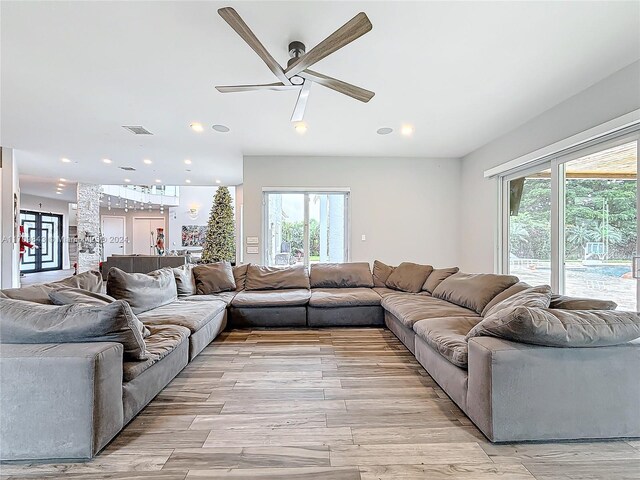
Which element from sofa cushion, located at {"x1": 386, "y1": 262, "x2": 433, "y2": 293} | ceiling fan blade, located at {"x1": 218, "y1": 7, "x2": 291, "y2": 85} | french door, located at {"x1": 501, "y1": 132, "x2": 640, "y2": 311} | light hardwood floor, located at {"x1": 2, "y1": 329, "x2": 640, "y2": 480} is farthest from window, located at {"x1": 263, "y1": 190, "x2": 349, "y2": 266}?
ceiling fan blade, located at {"x1": 218, "y1": 7, "x2": 291, "y2": 85}

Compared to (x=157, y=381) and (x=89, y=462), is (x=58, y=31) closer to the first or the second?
(x=157, y=381)

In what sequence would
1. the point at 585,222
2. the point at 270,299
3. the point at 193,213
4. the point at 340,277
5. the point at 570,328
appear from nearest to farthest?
the point at 570,328 → the point at 585,222 → the point at 270,299 → the point at 340,277 → the point at 193,213

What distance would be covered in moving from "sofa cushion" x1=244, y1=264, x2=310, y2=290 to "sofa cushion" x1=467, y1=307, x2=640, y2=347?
3.33m

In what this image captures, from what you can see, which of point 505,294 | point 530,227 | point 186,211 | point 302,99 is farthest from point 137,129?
point 186,211

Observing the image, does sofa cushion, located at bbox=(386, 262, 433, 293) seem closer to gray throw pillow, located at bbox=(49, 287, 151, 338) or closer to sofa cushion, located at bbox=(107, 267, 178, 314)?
sofa cushion, located at bbox=(107, 267, 178, 314)

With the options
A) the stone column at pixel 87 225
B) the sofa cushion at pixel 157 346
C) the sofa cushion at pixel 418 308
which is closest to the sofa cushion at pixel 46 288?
the sofa cushion at pixel 157 346

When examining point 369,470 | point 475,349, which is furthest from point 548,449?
point 369,470

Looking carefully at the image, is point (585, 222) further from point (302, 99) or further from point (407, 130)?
point (302, 99)

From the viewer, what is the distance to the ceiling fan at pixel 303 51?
75.7 inches

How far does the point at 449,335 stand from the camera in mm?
2385

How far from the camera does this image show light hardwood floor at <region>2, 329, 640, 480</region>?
158 cm

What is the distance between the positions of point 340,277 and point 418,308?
5.69 ft

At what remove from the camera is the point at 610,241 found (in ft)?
10.9

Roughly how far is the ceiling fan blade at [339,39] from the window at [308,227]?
3.91 metres
